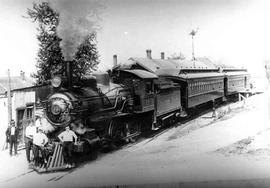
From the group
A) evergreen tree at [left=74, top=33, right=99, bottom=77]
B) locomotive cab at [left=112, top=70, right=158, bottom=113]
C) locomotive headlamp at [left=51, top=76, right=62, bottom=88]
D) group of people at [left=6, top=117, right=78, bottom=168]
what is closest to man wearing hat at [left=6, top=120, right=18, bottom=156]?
group of people at [left=6, top=117, right=78, bottom=168]

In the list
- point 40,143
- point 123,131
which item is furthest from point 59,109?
point 123,131

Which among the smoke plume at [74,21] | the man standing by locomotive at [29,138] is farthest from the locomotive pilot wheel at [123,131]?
the smoke plume at [74,21]

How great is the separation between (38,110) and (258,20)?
13.8 feet

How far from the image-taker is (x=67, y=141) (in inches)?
183

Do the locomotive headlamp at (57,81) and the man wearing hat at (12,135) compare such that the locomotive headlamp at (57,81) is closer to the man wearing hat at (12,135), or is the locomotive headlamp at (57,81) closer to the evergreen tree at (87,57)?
the evergreen tree at (87,57)

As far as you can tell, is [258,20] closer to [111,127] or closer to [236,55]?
[236,55]

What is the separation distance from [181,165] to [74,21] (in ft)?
9.68

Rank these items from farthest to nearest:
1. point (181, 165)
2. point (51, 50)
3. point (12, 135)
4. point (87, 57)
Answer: point (87, 57)
point (51, 50)
point (12, 135)
point (181, 165)

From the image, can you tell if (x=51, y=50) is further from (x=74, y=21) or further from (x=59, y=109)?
(x=59, y=109)

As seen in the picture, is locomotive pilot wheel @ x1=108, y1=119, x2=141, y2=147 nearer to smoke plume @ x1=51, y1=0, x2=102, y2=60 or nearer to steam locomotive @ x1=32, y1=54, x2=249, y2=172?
steam locomotive @ x1=32, y1=54, x2=249, y2=172

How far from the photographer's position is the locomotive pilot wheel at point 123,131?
548 cm

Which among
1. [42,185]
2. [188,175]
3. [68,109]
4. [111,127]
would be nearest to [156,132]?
[111,127]

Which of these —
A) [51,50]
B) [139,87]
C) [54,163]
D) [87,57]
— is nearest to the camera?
[54,163]

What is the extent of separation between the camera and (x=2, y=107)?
504 centimetres
